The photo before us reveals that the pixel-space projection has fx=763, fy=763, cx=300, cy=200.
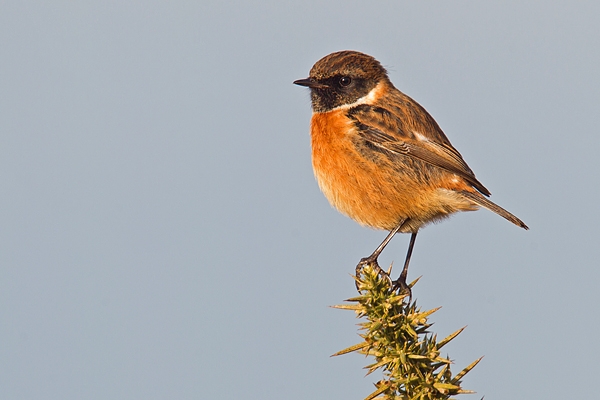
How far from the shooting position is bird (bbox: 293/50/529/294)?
6.33 m

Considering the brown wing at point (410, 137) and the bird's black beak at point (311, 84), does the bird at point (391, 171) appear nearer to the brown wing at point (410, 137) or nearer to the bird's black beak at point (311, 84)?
the brown wing at point (410, 137)

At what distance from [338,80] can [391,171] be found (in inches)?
45.8

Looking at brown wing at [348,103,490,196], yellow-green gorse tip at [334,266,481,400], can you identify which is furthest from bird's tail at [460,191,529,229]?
yellow-green gorse tip at [334,266,481,400]

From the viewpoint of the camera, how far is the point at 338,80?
23.1 feet

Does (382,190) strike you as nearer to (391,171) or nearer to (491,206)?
(391,171)

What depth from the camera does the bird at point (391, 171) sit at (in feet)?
20.8

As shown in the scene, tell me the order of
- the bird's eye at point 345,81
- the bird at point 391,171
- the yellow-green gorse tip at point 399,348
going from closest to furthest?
the yellow-green gorse tip at point 399,348, the bird at point 391,171, the bird's eye at point 345,81

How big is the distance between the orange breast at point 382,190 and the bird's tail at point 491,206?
0.07 metres

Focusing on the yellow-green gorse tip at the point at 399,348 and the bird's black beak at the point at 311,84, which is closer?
the yellow-green gorse tip at the point at 399,348

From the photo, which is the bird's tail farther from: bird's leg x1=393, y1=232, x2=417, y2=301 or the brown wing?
bird's leg x1=393, y1=232, x2=417, y2=301

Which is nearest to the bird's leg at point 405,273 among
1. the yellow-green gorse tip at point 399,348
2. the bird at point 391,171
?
the bird at point 391,171

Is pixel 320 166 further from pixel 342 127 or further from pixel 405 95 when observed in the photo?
pixel 405 95

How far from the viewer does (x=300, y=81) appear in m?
7.00

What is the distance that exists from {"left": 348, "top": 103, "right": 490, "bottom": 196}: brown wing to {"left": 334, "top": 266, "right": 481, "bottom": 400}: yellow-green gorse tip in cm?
342
